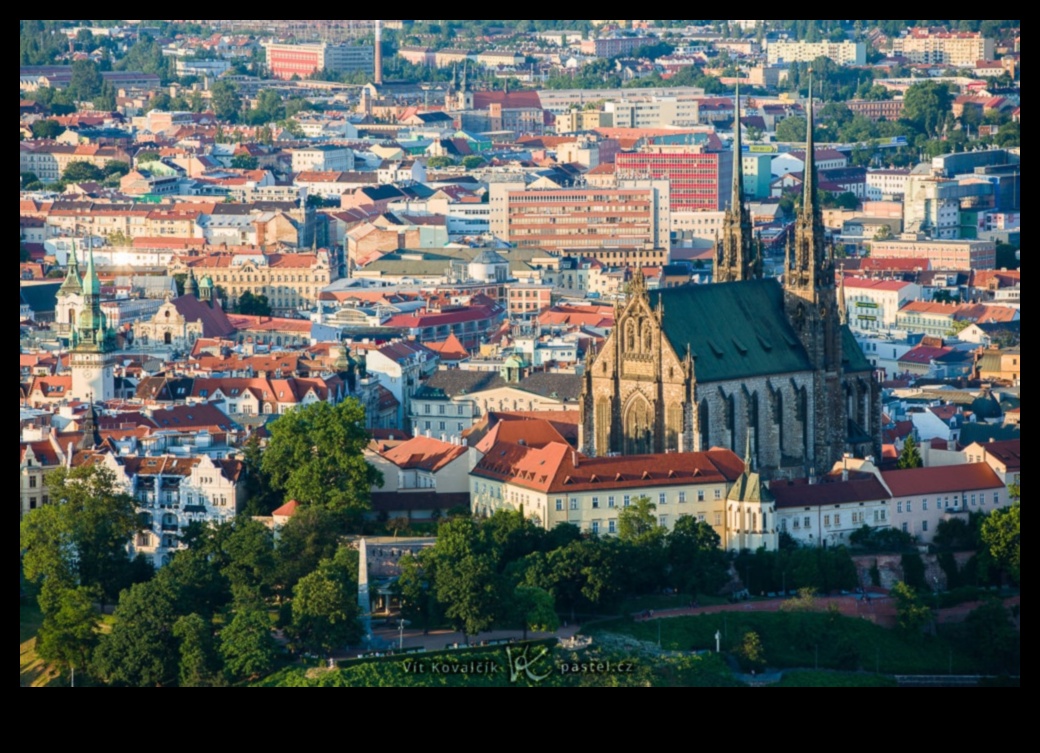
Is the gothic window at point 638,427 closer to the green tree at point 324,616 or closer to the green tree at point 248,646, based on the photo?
the green tree at point 324,616

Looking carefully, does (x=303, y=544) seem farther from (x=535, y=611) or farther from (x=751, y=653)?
(x=751, y=653)

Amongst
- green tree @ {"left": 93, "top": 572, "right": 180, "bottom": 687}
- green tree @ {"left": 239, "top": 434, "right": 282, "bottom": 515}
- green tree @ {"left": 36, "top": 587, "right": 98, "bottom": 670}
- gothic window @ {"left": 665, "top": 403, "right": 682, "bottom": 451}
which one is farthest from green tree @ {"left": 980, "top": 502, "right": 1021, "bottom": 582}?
green tree @ {"left": 36, "top": 587, "right": 98, "bottom": 670}

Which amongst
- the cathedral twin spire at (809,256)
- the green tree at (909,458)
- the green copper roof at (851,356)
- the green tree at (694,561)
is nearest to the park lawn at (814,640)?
the green tree at (694,561)

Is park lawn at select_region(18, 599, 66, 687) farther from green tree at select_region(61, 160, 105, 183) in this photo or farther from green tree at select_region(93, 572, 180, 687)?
green tree at select_region(61, 160, 105, 183)

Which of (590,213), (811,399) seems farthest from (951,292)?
(811,399)

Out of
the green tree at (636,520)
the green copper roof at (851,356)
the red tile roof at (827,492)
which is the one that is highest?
the green copper roof at (851,356)
